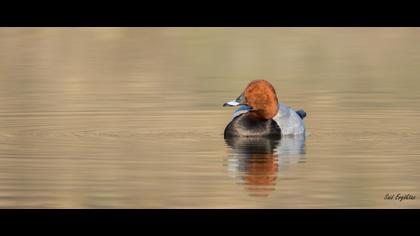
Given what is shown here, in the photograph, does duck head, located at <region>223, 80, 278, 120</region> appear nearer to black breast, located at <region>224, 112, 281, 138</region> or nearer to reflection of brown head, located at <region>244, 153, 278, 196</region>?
black breast, located at <region>224, 112, 281, 138</region>

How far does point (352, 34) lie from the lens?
126 ft

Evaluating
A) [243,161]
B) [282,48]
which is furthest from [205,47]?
[243,161]

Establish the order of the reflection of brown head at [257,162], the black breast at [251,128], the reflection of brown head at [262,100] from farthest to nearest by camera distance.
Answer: the reflection of brown head at [262,100], the black breast at [251,128], the reflection of brown head at [257,162]

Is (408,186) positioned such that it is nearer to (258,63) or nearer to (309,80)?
(309,80)

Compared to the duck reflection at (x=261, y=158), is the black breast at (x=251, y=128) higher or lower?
higher

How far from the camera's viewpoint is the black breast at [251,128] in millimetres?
17109

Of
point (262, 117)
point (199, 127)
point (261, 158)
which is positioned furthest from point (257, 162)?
point (199, 127)

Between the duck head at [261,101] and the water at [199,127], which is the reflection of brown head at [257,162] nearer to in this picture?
the water at [199,127]

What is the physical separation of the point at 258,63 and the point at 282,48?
364 centimetres

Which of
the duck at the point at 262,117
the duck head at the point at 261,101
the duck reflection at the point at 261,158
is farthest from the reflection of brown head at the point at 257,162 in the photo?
the duck head at the point at 261,101

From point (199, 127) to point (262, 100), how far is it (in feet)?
3.38

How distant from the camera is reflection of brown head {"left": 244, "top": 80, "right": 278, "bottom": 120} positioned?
17.5 meters

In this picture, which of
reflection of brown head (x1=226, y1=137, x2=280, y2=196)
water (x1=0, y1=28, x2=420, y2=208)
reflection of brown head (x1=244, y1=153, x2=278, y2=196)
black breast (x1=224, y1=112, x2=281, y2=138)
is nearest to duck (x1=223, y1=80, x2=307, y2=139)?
black breast (x1=224, y1=112, x2=281, y2=138)

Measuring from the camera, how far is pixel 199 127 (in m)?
18.1
